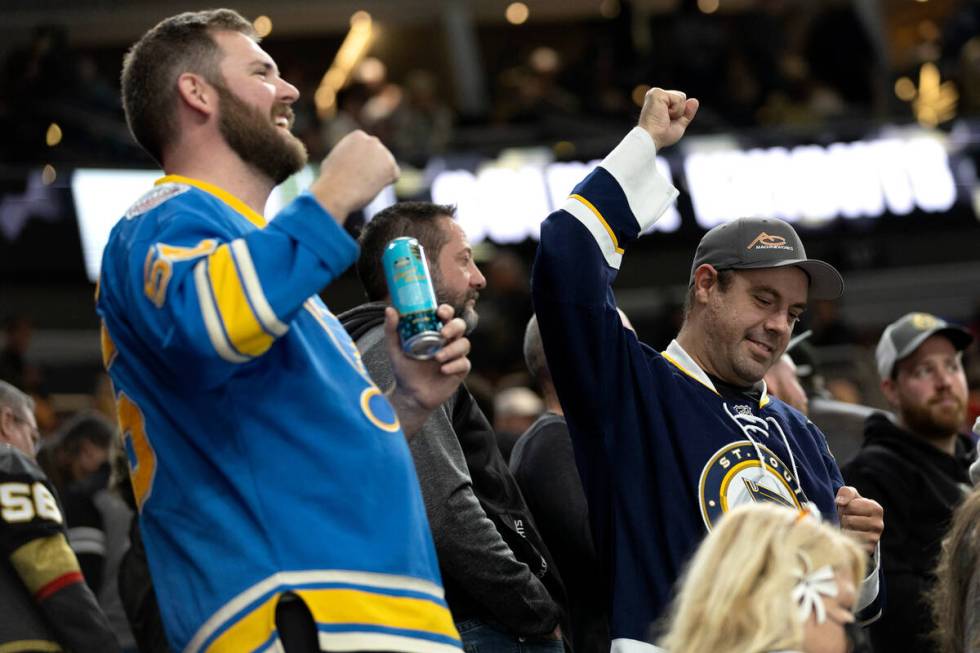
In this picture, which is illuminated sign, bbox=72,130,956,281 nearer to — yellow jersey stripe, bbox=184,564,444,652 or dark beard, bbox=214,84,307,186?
dark beard, bbox=214,84,307,186

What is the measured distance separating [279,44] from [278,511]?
14513 mm

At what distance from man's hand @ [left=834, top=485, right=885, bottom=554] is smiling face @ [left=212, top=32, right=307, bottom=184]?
4.84ft

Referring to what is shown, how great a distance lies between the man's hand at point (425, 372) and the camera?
2635mm

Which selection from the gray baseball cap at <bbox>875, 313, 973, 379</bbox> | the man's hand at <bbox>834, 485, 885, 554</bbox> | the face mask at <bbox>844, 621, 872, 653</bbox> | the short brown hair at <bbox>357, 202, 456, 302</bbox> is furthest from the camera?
the gray baseball cap at <bbox>875, 313, 973, 379</bbox>

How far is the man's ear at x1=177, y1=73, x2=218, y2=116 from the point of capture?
2.68 meters

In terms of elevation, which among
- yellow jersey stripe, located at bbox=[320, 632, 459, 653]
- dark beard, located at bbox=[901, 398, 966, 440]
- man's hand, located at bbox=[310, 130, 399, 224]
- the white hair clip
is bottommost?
dark beard, located at bbox=[901, 398, 966, 440]

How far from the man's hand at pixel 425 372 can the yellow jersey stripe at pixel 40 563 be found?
4.72 feet

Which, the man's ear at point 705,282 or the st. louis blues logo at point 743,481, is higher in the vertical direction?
the man's ear at point 705,282

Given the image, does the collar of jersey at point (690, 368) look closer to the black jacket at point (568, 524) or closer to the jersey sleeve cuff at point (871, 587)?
the jersey sleeve cuff at point (871, 587)

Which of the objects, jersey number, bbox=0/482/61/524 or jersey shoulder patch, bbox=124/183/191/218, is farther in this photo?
jersey number, bbox=0/482/61/524

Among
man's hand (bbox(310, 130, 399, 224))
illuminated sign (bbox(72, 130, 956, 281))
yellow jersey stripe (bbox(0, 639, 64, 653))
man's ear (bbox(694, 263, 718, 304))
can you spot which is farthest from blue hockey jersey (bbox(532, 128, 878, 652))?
illuminated sign (bbox(72, 130, 956, 281))

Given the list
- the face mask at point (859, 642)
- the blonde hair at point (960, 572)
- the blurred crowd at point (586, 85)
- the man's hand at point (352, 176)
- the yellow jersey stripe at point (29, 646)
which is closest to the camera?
the man's hand at point (352, 176)

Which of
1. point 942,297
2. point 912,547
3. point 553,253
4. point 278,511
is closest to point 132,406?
point 278,511

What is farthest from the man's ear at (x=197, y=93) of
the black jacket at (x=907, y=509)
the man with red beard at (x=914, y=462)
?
the black jacket at (x=907, y=509)
